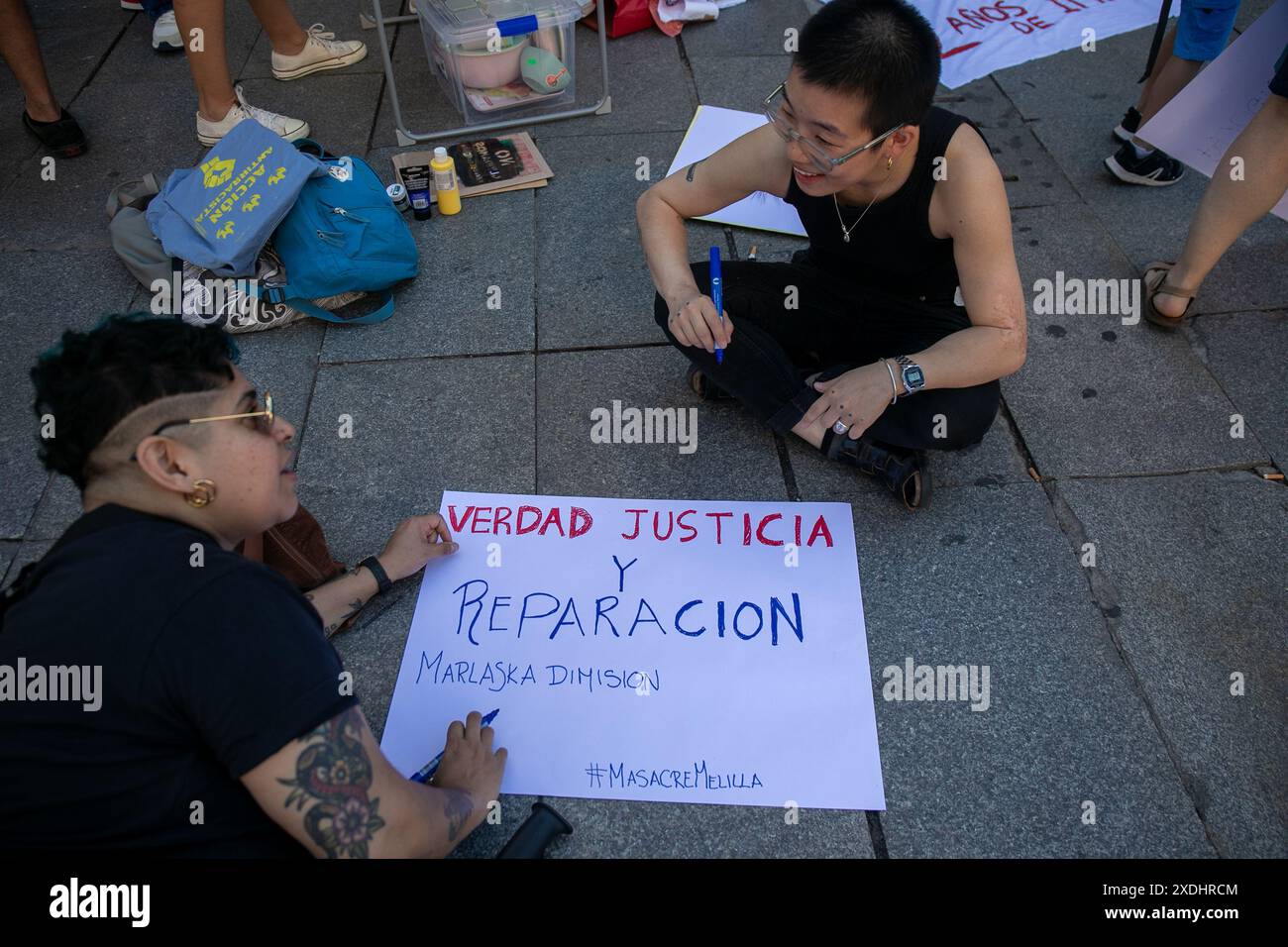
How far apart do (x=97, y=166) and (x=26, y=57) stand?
15.7 inches

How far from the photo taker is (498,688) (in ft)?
6.07

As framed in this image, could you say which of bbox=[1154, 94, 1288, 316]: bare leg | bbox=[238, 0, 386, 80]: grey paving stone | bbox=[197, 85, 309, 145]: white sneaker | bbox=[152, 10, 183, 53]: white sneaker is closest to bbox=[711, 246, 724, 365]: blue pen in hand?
bbox=[1154, 94, 1288, 316]: bare leg

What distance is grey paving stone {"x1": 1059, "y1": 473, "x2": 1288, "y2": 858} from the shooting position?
170 cm

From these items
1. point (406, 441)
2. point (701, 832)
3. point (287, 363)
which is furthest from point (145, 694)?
point (287, 363)

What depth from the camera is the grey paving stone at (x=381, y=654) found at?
1.69 m

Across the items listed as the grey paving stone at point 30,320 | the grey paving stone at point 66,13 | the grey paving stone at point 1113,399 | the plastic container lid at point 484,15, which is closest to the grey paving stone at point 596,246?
the plastic container lid at point 484,15

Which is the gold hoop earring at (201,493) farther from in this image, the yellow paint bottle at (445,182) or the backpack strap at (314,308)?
the yellow paint bottle at (445,182)

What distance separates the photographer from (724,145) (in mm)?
3176

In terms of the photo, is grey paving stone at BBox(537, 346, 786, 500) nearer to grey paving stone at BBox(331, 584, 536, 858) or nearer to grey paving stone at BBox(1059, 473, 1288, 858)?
grey paving stone at BBox(331, 584, 536, 858)

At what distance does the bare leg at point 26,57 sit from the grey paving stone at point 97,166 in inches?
7.1

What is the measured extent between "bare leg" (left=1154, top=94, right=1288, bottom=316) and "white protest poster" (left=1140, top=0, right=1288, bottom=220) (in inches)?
9.5

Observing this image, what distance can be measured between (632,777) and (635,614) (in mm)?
364

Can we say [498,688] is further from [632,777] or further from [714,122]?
[714,122]
